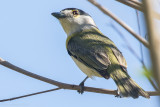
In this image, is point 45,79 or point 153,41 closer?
point 153,41

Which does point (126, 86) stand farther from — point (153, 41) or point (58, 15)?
point (153, 41)

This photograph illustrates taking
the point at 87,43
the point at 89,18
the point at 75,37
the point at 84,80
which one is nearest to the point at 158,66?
the point at 84,80

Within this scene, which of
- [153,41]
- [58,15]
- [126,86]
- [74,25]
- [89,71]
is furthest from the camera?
[74,25]

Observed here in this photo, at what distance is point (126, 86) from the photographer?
4.04 m

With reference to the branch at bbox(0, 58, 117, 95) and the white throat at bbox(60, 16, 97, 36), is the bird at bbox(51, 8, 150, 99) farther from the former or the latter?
the branch at bbox(0, 58, 117, 95)

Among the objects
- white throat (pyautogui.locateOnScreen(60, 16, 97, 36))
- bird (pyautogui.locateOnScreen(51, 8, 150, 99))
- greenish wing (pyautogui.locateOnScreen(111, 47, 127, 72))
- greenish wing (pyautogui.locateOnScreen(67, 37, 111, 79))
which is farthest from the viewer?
white throat (pyautogui.locateOnScreen(60, 16, 97, 36))

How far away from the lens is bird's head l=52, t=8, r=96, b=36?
6.16m

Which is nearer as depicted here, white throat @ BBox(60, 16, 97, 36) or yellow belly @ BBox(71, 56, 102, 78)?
yellow belly @ BBox(71, 56, 102, 78)

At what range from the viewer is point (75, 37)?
5926 millimetres

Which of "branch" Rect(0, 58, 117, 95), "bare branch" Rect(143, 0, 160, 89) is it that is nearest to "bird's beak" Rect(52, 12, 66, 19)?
"branch" Rect(0, 58, 117, 95)

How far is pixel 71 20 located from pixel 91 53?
1.72 m

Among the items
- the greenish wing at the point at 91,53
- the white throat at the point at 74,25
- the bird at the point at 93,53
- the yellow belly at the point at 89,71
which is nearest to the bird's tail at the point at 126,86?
the bird at the point at 93,53

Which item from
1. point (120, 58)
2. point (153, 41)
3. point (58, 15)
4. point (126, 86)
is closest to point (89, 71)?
point (120, 58)

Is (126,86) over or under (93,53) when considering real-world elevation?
under
